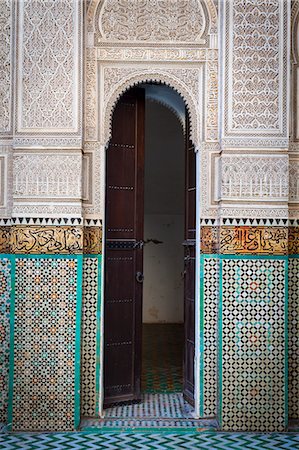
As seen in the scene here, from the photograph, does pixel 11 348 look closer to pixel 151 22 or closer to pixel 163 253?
pixel 151 22

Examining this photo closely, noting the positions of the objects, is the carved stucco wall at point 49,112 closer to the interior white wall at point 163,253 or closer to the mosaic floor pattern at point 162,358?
the mosaic floor pattern at point 162,358

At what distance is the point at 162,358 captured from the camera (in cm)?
556

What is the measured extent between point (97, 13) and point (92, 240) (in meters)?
1.45

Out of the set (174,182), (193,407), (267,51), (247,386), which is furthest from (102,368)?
(174,182)

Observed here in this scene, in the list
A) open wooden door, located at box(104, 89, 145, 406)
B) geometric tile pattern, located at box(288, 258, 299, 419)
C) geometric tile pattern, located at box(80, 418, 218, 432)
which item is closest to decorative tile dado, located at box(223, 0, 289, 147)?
open wooden door, located at box(104, 89, 145, 406)

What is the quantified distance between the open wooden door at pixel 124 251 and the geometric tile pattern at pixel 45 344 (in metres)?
0.38

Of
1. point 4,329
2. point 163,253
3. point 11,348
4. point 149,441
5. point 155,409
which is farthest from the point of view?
point 163,253

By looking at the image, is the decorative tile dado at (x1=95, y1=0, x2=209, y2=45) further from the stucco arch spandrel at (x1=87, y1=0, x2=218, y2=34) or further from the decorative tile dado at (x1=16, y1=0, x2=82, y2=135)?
the decorative tile dado at (x1=16, y1=0, x2=82, y2=135)

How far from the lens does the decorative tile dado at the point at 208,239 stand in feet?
12.4

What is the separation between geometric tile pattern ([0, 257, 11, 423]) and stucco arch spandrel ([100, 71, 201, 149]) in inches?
40.7

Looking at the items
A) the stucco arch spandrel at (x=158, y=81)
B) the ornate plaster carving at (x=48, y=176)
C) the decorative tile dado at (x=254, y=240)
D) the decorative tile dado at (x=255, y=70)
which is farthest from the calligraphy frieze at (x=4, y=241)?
the decorative tile dado at (x=255, y=70)

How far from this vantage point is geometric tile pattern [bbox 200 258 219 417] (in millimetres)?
3750

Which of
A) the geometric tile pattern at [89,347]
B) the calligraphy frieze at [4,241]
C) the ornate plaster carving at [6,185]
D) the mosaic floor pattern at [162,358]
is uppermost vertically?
the ornate plaster carving at [6,185]

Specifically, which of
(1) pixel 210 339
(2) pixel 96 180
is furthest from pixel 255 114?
(1) pixel 210 339
